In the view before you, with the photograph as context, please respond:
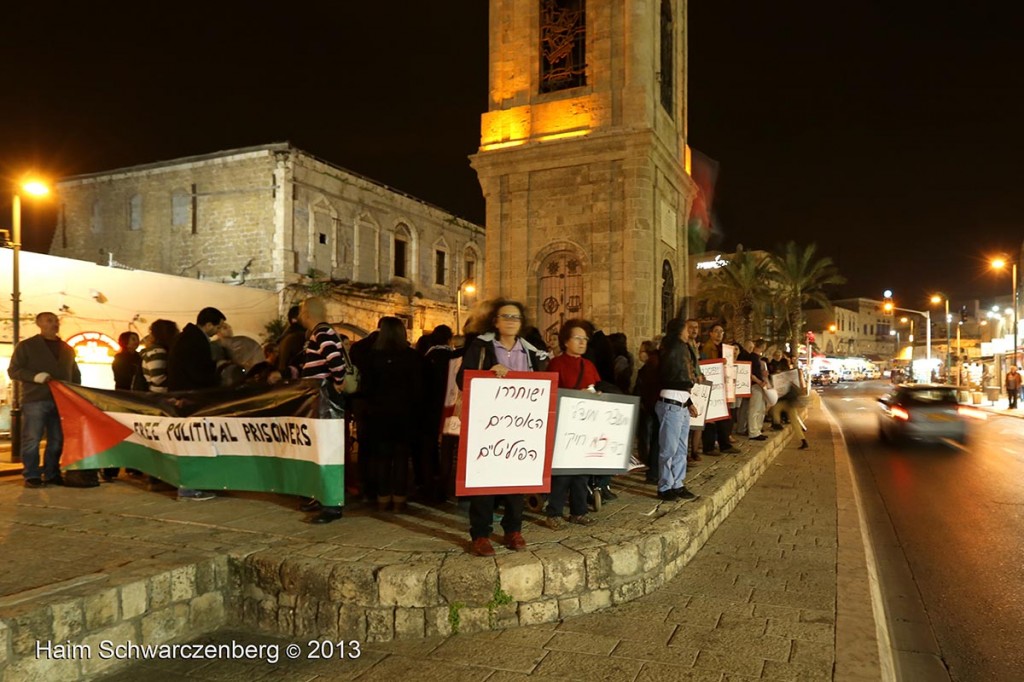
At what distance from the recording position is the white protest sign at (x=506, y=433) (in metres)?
4.58

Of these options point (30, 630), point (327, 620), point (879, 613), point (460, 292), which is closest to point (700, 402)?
point (879, 613)

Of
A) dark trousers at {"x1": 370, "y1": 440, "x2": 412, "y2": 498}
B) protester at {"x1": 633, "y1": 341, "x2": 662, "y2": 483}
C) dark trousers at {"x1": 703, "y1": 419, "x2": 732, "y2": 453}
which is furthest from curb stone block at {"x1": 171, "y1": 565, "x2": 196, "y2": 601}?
dark trousers at {"x1": 703, "y1": 419, "x2": 732, "y2": 453}

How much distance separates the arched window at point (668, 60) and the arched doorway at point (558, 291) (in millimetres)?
4752

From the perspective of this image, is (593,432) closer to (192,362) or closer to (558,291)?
(192,362)

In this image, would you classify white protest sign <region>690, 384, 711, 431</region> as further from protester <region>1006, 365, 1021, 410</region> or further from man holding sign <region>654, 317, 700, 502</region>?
protester <region>1006, 365, 1021, 410</region>

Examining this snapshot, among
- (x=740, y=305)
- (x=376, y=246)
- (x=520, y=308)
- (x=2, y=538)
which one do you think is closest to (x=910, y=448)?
(x=520, y=308)

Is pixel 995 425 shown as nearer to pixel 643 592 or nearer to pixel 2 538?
pixel 643 592

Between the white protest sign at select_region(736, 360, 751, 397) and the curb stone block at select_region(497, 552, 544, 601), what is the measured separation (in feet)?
27.9

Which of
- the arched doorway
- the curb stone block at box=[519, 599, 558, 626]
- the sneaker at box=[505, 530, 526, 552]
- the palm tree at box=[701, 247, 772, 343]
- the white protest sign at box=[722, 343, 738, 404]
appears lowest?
the curb stone block at box=[519, 599, 558, 626]

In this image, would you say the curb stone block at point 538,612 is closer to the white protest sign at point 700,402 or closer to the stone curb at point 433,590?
the stone curb at point 433,590

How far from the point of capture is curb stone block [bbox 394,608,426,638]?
4094 mm

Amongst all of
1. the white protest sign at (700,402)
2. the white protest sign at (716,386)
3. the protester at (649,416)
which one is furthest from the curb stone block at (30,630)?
the white protest sign at (716,386)

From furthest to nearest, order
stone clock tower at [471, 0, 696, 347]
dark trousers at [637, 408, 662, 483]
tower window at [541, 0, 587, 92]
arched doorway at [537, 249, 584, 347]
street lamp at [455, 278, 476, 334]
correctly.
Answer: street lamp at [455, 278, 476, 334] < tower window at [541, 0, 587, 92] < arched doorway at [537, 249, 584, 347] < stone clock tower at [471, 0, 696, 347] < dark trousers at [637, 408, 662, 483]

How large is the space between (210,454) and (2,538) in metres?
1.69
